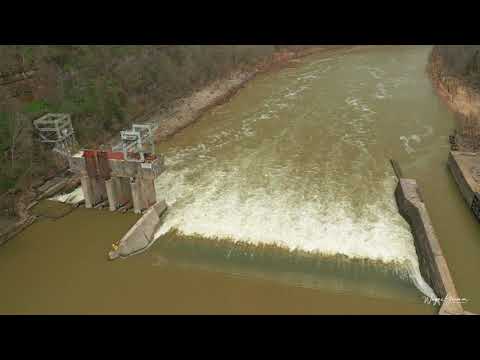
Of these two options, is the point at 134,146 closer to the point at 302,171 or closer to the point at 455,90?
the point at 302,171

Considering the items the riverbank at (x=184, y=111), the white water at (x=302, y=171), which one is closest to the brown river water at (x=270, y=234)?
the white water at (x=302, y=171)

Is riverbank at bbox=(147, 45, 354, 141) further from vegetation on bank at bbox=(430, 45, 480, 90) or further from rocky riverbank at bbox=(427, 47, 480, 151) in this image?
vegetation on bank at bbox=(430, 45, 480, 90)

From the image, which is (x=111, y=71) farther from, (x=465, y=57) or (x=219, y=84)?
(x=465, y=57)

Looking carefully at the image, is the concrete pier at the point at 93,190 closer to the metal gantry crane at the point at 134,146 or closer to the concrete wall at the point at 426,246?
the metal gantry crane at the point at 134,146

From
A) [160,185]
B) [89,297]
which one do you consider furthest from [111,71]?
[89,297]

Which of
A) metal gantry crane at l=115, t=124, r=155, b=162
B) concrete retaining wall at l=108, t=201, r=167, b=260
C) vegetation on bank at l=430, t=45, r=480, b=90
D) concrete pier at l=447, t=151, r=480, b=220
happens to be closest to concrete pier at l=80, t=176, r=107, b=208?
metal gantry crane at l=115, t=124, r=155, b=162

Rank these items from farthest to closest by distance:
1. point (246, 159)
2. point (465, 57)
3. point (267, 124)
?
point (465, 57) < point (267, 124) < point (246, 159)

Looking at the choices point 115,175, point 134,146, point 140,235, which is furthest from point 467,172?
point 115,175
